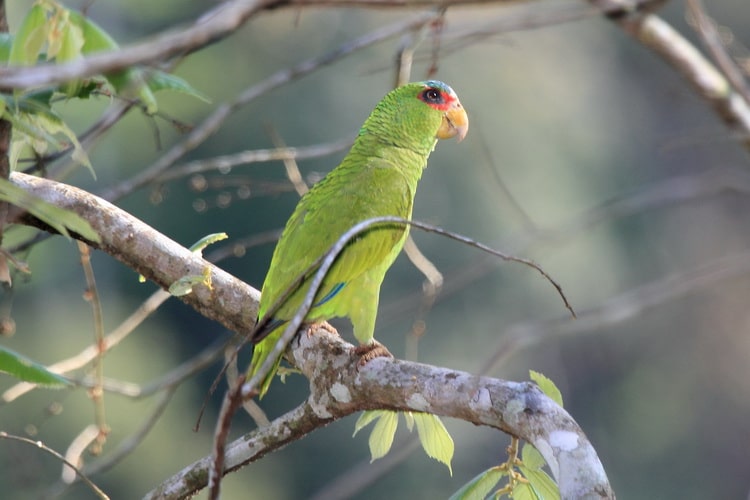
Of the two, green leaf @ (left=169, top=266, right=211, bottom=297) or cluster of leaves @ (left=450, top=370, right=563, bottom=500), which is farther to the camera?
green leaf @ (left=169, top=266, right=211, bottom=297)

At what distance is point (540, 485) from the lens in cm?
176

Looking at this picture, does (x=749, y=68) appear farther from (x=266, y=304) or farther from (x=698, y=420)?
(x=698, y=420)

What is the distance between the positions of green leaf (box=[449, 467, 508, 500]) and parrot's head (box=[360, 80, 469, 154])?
1.38 meters

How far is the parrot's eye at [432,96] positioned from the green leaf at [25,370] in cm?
172

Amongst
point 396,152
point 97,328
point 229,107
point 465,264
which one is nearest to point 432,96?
point 396,152

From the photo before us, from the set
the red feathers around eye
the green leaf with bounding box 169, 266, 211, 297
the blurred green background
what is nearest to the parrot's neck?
the red feathers around eye

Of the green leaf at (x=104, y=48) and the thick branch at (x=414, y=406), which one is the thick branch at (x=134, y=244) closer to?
the thick branch at (x=414, y=406)

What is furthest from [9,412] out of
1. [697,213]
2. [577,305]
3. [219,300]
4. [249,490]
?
[697,213]

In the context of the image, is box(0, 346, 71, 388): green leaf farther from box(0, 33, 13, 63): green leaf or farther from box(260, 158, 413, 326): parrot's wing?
box(260, 158, 413, 326): parrot's wing

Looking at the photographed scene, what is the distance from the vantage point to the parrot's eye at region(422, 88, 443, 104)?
9.89 feet

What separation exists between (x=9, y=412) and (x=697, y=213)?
10679mm

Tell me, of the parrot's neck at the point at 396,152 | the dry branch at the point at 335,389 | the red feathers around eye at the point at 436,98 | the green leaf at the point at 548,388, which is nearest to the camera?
the dry branch at the point at 335,389

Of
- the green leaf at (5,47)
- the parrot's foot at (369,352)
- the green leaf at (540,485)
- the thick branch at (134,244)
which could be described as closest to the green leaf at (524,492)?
the green leaf at (540,485)

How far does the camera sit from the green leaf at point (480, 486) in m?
1.75
